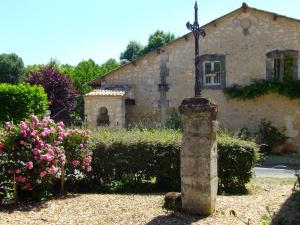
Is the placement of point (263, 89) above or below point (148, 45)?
below

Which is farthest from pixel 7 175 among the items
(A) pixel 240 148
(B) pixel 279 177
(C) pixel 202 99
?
(B) pixel 279 177

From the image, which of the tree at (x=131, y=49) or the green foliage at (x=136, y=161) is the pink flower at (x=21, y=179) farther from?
the tree at (x=131, y=49)

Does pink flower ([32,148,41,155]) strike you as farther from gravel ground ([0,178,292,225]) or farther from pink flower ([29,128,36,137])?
gravel ground ([0,178,292,225])

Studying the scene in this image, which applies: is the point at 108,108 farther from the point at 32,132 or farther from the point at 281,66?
the point at 32,132

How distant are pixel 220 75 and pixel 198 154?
483 inches

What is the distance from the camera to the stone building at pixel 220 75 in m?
17.4

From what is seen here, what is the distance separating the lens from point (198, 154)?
6.41 m

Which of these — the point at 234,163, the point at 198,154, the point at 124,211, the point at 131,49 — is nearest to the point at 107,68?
the point at 131,49

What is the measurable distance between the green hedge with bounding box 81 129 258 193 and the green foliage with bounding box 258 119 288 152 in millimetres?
8724

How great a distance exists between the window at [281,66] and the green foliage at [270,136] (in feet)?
6.51

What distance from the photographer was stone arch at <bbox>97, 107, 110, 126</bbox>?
18.5 metres

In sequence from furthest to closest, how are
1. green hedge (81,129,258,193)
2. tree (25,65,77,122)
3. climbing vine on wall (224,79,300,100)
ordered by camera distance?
1. tree (25,65,77,122)
2. climbing vine on wall (224,79,300,100)
3. green hedge (81,129,258,193)

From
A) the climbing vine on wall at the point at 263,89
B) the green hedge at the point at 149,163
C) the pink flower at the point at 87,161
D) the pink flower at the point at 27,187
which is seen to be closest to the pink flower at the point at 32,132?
the pink flower at the point at 27,187

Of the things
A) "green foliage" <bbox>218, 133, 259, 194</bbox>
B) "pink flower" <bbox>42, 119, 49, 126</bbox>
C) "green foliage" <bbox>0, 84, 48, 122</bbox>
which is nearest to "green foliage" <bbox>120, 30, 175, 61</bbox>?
"green foliage" <bbox>0, 84, 48, 122</bbox>
